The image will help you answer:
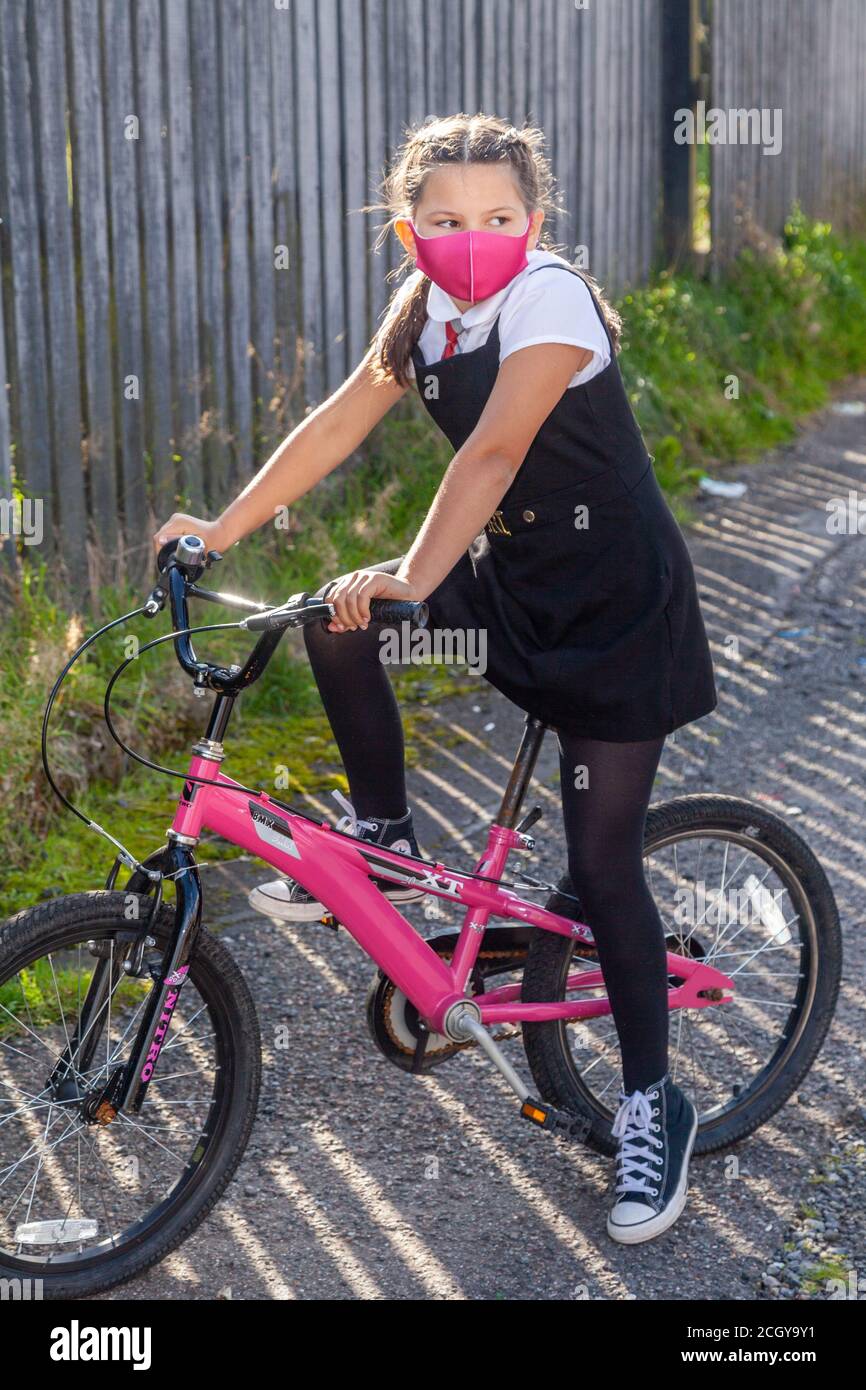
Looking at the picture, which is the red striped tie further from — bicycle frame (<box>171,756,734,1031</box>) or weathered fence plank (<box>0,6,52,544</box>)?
weathered fence plank (<box>0,6,52,544</box>)

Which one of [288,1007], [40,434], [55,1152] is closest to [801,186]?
[40,434]

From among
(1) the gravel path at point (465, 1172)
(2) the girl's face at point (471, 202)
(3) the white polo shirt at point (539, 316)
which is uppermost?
(2) the girl's face at point (471, 202)

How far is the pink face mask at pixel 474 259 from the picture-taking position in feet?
8.72

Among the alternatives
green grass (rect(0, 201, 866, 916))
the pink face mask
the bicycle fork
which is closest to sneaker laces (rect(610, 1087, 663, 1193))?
the bicycle fork

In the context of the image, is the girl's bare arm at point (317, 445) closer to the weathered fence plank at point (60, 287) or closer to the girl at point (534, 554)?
the girl at point (534, 554)

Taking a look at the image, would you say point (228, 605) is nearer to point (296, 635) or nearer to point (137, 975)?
point (137, 975)

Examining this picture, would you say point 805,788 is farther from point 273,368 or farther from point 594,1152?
point 273,368

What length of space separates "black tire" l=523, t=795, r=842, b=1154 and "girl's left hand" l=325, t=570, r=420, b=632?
0.80m

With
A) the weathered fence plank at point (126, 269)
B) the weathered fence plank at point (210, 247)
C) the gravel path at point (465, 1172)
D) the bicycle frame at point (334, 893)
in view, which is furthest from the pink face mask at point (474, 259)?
the weathered fence plank at point (210, 247)

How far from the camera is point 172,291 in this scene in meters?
5.42

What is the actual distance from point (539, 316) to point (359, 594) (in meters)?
0.54

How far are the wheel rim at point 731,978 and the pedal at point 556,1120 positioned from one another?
0.09 metres

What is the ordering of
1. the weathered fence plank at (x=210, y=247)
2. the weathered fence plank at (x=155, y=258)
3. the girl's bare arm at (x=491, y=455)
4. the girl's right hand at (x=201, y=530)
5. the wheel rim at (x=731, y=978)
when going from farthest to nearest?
1. the weathered fence plank at (x=210, y=247)
2. the weathered fence plank at (x=155, y=258)
3. the wheel rim at (x=731, y=978)
4. the girl's right hand at (x=201, y=530)
5. the girl's bare arm at (x=491, y=455)

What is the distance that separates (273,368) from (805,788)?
248cm
